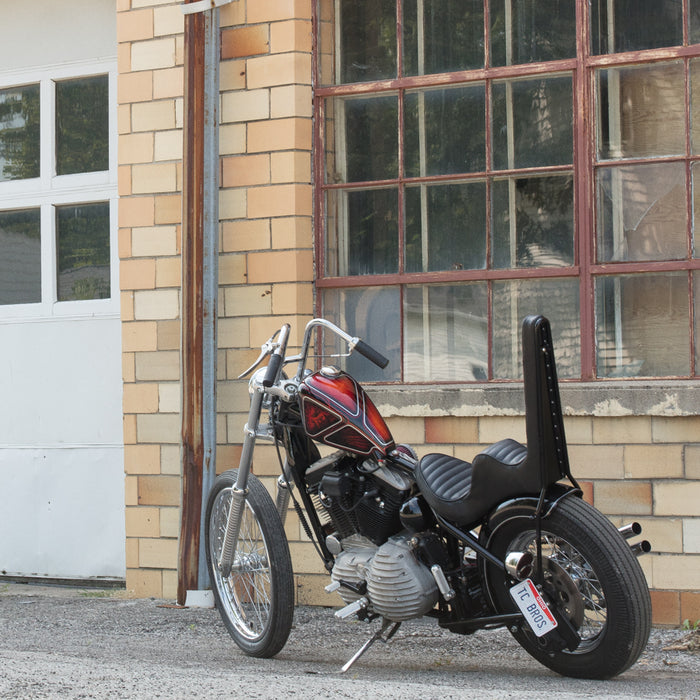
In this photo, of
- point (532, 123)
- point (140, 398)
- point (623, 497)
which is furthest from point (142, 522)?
point (532, 123)

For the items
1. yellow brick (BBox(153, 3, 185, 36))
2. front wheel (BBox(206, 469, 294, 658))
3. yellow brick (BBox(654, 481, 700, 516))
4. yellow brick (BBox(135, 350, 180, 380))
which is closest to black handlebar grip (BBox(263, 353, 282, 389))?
front wheel (BBox(206, 469, 294, 658))

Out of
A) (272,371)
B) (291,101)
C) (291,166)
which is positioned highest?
(291,101)

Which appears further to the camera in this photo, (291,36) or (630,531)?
(291,36)

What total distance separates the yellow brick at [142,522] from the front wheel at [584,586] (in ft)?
8.25

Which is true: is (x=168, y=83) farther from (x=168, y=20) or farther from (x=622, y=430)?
(x=622, y=430)

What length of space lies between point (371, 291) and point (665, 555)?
187 cm

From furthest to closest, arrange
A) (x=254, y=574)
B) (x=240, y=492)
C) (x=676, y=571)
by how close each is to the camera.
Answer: (x=676, y=571), (x=254, y=574), (x=240, y=492)

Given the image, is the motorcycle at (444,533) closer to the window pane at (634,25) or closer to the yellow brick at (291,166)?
the yellow brick at (291,166)

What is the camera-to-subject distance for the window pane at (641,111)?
5.07 m

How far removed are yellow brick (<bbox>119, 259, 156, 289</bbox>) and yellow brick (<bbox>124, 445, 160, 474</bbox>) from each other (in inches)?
33.5

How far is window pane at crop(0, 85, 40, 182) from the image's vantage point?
6699 millimetres

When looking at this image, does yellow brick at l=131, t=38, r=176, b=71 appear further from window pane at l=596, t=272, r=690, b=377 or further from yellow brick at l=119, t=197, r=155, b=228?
window pane at l=596, t=272, r=690, b=377

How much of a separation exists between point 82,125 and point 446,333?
2.66 meters

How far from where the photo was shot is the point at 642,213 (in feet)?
16.8
